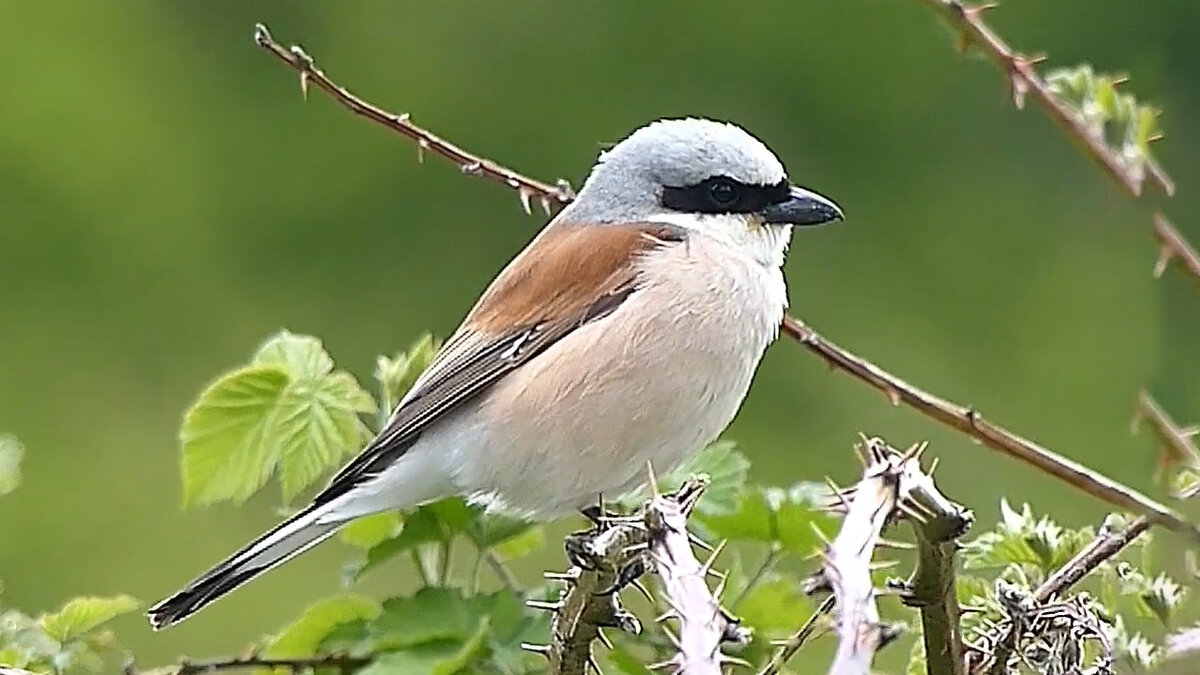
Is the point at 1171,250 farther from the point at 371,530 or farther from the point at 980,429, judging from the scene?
the point at 371,530

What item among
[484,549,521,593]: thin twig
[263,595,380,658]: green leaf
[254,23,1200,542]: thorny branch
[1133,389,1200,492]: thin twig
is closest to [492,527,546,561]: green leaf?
[484,549,521,593]: thin twig

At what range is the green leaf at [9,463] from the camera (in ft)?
4.07

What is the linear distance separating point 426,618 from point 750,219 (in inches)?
25.5

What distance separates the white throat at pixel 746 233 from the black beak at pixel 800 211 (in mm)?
13

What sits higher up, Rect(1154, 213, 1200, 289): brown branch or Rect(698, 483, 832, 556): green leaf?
Rect(1154, 213, 1200, 289): brown branch

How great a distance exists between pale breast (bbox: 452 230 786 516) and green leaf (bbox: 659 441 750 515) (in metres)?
0.17

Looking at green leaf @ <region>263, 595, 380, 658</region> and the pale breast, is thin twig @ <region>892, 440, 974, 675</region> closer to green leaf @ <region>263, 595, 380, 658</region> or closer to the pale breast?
green leaf @ <region>263, 595, 380, 658</region>

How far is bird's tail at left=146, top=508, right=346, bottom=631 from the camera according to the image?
146cm

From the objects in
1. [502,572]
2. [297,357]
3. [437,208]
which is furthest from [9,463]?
[437,208]

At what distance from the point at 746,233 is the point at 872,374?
19.1 inches

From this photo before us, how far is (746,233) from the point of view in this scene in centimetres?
176

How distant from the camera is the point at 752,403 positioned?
4.43 m

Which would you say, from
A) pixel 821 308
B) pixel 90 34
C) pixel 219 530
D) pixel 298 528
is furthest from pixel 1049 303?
pixel 298 528

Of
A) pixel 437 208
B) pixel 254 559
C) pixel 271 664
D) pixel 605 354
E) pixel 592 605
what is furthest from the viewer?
pixel 437 208
